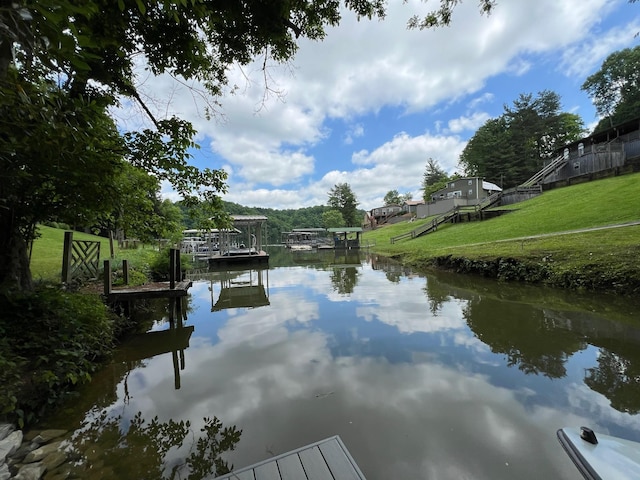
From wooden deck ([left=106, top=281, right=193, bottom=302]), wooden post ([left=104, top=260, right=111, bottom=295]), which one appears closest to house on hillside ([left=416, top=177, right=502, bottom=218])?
wooden deck ([left=106, top=281, right=193, bottom=302])

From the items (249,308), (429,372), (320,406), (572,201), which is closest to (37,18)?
(320,406)

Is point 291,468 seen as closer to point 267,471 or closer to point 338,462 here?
point 267,471

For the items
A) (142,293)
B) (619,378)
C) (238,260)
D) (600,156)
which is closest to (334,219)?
(238,260)

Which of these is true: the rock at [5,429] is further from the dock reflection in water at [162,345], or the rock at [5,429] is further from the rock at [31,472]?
the dock reflection in water at [162,345]

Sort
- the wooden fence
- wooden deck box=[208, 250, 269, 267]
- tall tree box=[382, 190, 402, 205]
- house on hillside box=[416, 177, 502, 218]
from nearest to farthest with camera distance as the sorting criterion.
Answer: the wooden fence, wooden deck box=[208, 250, 269, 267], house on hillside box=[416, 177, 502, 218], tall tree box=[382, 190, 402, 205]

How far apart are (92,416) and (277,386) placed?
229 centimetres

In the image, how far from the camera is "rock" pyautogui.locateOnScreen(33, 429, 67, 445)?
3163 millimetres

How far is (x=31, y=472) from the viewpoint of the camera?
2.64 metres

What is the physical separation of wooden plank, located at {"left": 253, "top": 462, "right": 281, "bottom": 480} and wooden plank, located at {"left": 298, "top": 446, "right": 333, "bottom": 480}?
222 mm

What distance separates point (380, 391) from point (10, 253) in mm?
6622

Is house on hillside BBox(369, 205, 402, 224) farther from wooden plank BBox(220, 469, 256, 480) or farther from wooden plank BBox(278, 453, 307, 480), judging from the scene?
wooden plank BBox(220, 469, 256, 480)

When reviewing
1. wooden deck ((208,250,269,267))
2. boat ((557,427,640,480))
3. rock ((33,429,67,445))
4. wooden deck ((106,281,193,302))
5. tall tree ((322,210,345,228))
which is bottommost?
rock ((33,429,67,445))

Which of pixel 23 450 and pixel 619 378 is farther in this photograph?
pixel 619 378

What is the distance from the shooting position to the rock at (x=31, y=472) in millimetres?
2537
